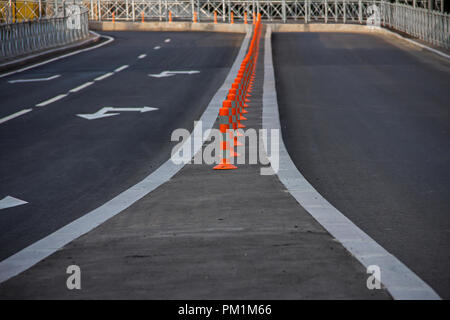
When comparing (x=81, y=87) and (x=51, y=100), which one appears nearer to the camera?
(x=51, y=100)

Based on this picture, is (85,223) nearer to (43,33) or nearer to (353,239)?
(353,239)

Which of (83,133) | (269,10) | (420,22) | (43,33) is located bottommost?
(83,133)

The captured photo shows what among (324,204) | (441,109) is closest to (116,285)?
(324,204)

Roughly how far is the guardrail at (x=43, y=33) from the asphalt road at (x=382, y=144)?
977cm

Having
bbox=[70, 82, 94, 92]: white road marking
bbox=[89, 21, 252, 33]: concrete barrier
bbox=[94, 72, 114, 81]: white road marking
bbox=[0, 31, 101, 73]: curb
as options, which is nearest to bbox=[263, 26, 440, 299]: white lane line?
bbox=[70, 82, 94, 92]: white road marking

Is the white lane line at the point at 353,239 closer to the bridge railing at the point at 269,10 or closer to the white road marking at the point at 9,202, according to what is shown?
the white road marking at the point at 9,202

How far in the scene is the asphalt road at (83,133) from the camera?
31.7 feet

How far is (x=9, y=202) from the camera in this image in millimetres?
9906

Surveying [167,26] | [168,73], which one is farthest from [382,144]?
[167,26]

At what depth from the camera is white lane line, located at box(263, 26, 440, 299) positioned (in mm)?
5820

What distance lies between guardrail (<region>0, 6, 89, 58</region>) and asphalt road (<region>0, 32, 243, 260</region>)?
1.76 m

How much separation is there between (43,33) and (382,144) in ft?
79.0

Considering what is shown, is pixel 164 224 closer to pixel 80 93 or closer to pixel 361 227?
pixel 361 227

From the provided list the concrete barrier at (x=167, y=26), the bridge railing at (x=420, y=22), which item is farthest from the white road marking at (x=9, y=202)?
the concrete barrier at (x=167, y=26)
